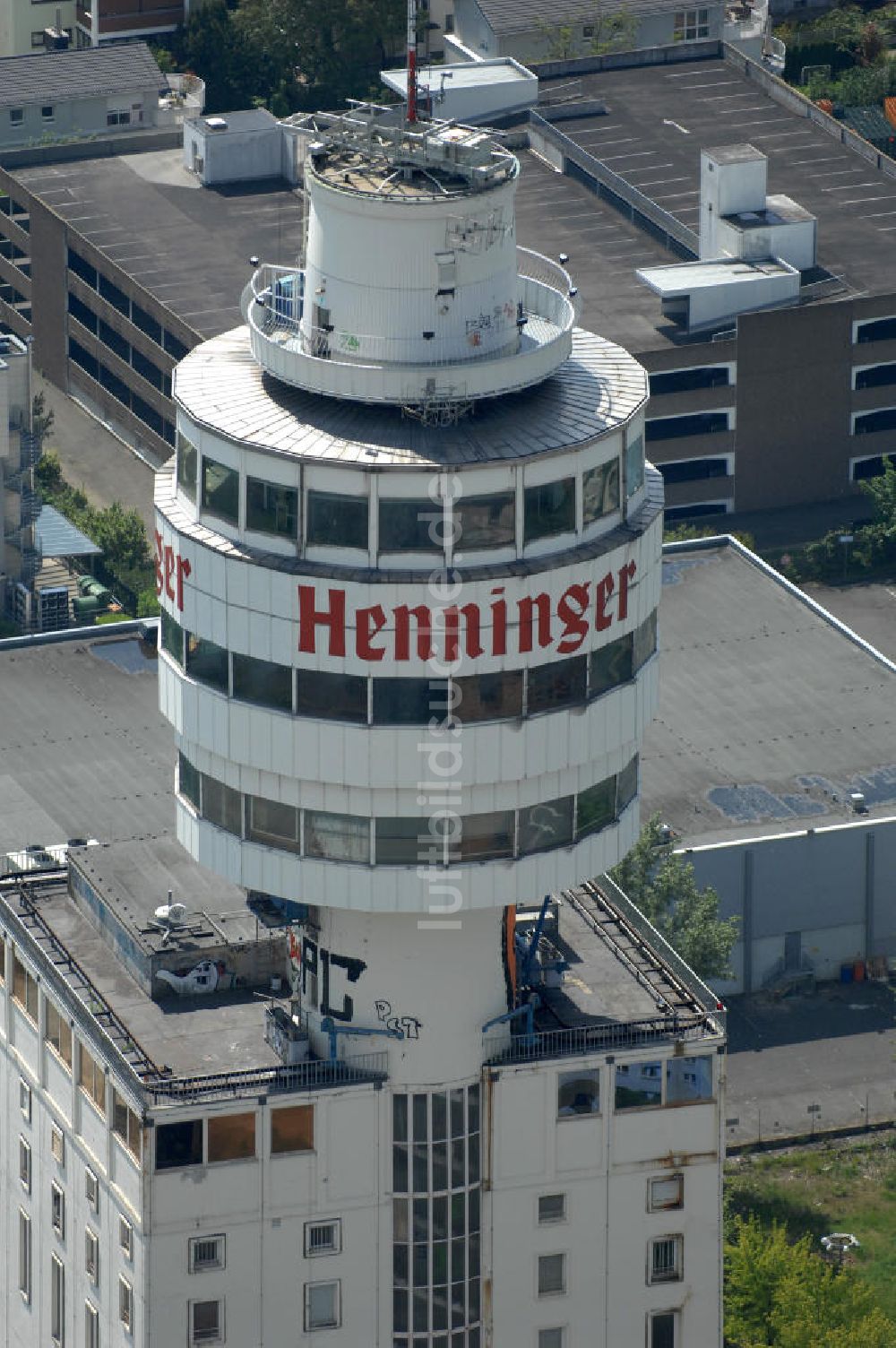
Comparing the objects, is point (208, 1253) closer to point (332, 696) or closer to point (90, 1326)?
point (90, 1326)

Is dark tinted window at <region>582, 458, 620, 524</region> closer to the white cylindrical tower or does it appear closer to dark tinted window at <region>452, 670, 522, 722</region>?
the white cylindrical tower

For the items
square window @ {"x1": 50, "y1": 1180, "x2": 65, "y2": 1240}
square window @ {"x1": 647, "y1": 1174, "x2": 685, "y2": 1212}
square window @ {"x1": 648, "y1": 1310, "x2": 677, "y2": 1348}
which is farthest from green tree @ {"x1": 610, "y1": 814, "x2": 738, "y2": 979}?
square window @ {"x1": 647, "y1": 1174, "x2": 685, "y2": 1212}

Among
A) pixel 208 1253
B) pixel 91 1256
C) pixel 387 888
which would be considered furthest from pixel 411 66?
pixel 91 1256

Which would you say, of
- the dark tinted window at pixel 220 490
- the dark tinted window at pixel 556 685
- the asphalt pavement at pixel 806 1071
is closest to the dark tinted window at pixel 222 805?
the dark tinted window at pixel 220 490

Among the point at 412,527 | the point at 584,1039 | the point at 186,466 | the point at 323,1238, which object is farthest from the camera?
the point at 584,1039

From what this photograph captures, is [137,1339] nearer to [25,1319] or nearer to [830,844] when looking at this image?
[25,1319]

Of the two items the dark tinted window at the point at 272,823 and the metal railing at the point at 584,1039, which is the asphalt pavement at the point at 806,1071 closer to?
the metal railing at the point at 584,1039

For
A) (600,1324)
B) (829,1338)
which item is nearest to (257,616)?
(600,1324)
